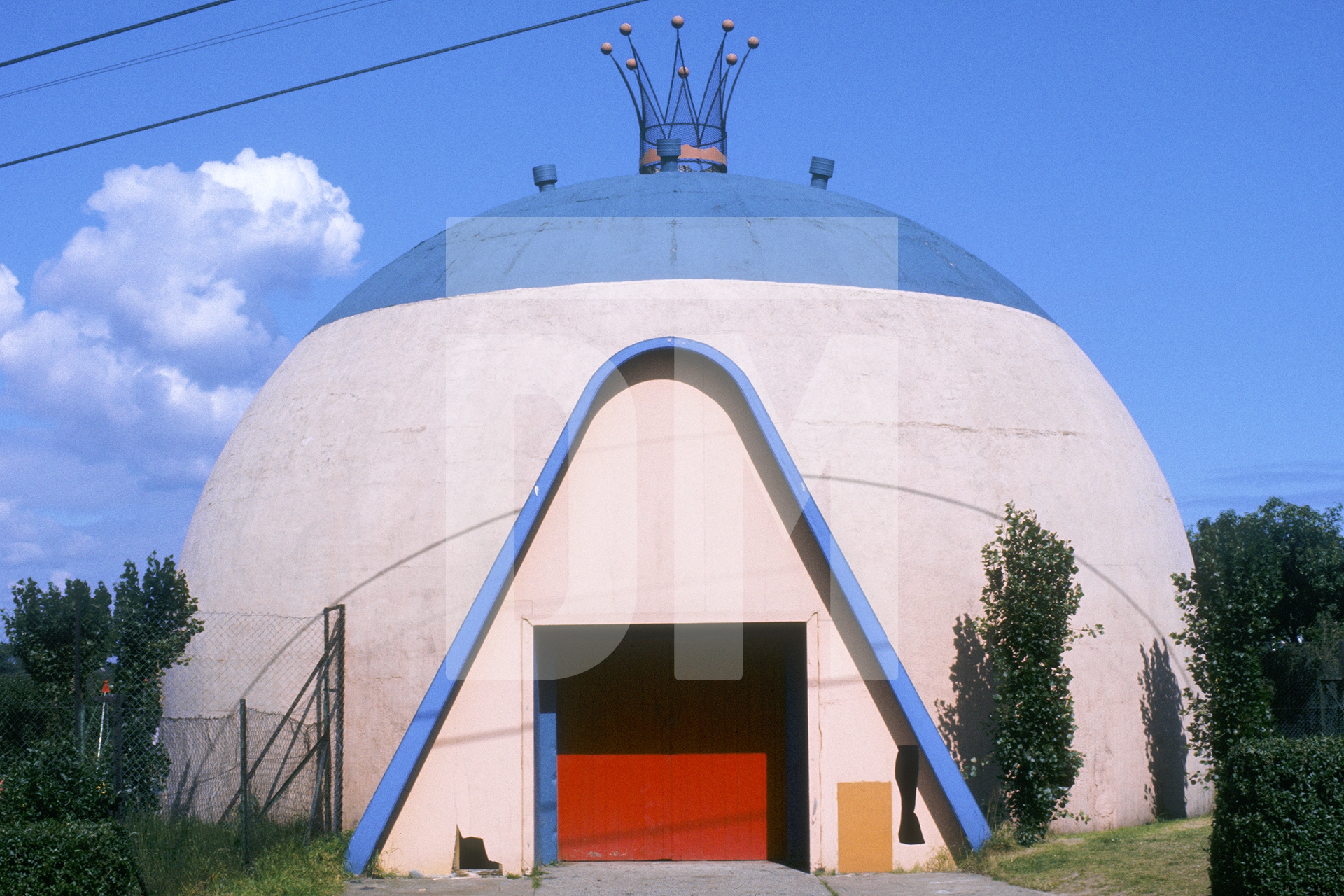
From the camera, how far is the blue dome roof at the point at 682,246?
44.6ft

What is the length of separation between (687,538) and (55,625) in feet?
27.6

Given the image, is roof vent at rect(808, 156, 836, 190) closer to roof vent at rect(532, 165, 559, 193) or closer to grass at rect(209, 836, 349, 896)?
roof vent at rect(532, 165, 559, 193)

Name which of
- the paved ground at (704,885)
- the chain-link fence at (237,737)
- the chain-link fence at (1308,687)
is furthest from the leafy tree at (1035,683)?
the chain-link fence at (1308,687)

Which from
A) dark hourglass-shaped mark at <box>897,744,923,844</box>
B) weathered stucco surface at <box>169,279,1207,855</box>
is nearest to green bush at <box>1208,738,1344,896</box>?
dark hourglass-shaped mark at <box>897,744,923,844</box>

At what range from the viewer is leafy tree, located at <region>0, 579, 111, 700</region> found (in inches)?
553

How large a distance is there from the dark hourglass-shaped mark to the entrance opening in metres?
1.45

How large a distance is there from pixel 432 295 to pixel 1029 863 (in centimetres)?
922

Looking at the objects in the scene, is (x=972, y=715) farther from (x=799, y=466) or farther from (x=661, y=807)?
(x=661, y=807)

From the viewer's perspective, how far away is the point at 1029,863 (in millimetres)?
10594

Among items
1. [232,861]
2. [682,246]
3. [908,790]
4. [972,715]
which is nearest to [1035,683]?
[972,715]

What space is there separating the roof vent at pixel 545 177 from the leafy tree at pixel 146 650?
26.6 feet

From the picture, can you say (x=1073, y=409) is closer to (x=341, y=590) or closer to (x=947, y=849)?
(x=947, y=849)

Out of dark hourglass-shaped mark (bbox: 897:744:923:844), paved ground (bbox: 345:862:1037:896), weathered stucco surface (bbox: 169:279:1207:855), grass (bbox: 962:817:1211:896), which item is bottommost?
paved ground (bbox: 345:862:1037:896)

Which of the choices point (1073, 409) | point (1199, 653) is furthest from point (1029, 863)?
point (1073, 409)
